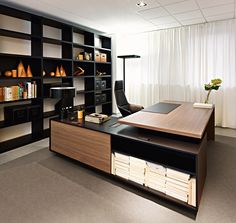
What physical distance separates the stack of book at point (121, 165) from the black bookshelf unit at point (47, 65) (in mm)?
2142

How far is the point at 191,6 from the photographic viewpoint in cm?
355

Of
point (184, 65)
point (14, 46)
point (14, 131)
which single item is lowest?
point (14, 131)

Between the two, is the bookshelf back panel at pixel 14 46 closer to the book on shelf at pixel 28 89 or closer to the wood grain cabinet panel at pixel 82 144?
the book on shelf at pixel 28 89

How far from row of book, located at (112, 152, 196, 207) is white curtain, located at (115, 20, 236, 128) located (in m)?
3.48

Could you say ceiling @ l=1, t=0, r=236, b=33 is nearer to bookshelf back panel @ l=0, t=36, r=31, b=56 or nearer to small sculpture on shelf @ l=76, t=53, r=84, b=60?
bookshelf back panel @ l=0, t=36, r=31, b=56

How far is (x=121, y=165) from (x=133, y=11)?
309cm

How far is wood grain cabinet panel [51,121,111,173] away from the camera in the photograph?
7.75ft

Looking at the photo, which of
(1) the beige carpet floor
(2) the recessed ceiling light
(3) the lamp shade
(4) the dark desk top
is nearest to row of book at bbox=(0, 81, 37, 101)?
A: (3) the lamp shade

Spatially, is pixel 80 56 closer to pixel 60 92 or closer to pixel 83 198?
pixel 60 92

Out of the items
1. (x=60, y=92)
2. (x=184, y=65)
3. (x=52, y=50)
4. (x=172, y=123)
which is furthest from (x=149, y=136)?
(x=184, y=65)

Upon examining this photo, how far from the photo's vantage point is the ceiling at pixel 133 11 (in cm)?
338

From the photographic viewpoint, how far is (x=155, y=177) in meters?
1.99

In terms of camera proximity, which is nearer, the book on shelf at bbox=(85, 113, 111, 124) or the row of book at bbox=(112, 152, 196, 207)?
the row of book at bbox=(112, 152, 196, 207)

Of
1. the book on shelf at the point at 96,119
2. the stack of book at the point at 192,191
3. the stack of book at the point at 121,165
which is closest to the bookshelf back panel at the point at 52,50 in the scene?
the book on shelf at the point at 96,119
